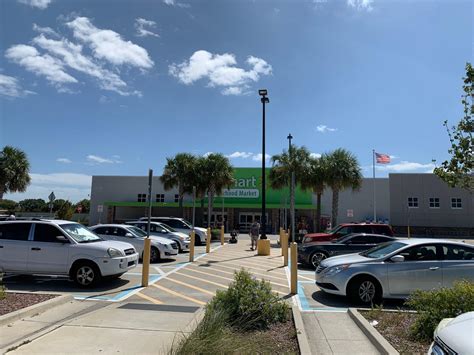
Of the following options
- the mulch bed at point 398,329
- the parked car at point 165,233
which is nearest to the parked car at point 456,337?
the mulch bed at point 398,329

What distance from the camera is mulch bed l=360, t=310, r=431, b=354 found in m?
5.19

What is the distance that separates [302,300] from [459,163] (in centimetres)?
427

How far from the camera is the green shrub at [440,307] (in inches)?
215

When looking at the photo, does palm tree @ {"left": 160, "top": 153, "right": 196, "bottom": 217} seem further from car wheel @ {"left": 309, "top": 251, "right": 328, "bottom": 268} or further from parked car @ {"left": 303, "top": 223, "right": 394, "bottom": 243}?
car wheel @ {"left": 309, "top": 251, "right": 328, "bottom": 268}

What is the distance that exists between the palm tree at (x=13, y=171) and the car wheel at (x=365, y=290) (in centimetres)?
3032

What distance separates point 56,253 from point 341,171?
24523 millimetres

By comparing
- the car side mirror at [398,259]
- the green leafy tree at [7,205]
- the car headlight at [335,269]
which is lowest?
the car headlight at [335,269]

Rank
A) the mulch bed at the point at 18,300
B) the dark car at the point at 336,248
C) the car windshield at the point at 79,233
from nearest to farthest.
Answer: the mulch bed at the point at 18,300, the car windshield at the point at 79,233, the dark car at the point at 336,248

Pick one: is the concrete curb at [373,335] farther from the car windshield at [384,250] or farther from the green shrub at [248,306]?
the car windshield at [384,250]

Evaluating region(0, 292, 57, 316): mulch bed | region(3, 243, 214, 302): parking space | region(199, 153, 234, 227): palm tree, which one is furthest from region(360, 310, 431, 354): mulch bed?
region(199, 153, 234, 227): palm tree

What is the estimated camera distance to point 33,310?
678cm

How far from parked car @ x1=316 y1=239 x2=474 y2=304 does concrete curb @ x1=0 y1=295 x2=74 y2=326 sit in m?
5.48

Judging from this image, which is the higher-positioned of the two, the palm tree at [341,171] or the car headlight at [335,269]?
the palm tree at [341,171]

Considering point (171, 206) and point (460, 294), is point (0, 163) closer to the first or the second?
point (171, 206)
